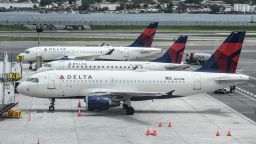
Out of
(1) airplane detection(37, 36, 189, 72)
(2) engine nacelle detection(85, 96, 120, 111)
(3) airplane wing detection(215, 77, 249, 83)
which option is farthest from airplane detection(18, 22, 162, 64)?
(2) engine nacelle detection(85, 96, 120, 111)

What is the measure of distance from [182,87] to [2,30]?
12332cm

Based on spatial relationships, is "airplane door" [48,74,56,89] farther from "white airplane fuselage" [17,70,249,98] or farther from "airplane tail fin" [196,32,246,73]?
"airplane tail fin" [196,32,246,73]

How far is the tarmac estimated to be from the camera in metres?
49.6

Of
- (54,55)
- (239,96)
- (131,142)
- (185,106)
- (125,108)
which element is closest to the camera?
(131,142)

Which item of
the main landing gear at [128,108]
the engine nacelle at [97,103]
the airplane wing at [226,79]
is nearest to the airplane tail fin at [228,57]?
the airplane wing at [226,79]

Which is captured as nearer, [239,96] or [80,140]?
[80,140]

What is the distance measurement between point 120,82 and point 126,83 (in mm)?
565

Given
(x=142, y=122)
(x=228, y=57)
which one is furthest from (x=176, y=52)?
(x=142, y=122)

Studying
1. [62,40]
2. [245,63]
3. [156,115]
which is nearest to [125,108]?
[156,115]

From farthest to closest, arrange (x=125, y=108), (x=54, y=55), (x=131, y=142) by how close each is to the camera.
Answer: (x=54, y=55), (x=125, y=108), (x=131, y=142)

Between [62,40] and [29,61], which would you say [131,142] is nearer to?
[29,61]

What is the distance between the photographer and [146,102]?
6706 centimetres

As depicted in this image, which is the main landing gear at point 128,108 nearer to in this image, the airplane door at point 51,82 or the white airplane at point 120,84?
the white airplane at point 120,84

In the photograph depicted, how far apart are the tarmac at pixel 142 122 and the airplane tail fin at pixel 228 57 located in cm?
400
